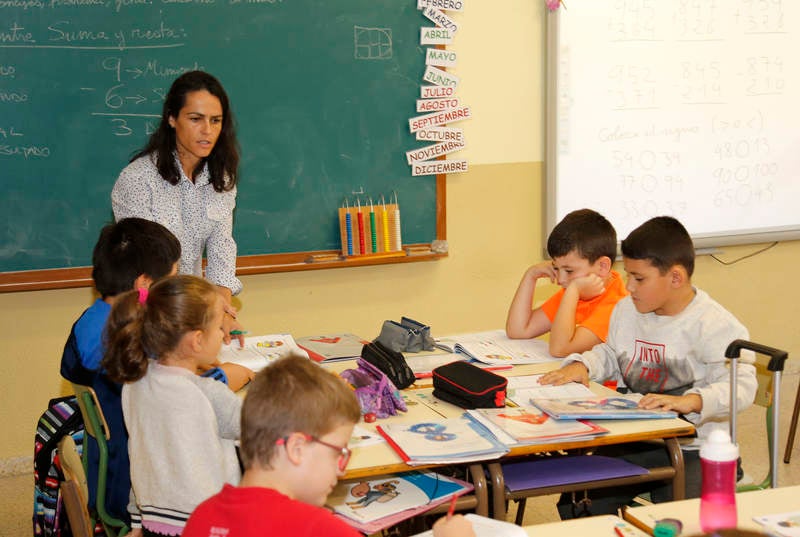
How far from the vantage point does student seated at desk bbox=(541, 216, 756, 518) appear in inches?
105

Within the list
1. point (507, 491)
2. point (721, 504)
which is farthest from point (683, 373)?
point (721, 504)

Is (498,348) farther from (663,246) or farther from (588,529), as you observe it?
(588,529)

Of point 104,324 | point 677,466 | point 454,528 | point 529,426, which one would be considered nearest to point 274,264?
point 104,324

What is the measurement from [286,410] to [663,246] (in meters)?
1.59

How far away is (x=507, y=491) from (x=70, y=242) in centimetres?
233

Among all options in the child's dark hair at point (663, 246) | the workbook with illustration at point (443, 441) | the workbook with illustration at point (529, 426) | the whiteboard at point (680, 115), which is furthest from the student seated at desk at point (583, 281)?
the whiteboard at point (680, 115)

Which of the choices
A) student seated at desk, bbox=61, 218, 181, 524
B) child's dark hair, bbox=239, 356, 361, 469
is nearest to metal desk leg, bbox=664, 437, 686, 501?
child's dark hair, bbox=239, 356, 361, 469

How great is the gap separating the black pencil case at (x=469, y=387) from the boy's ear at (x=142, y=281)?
861mm

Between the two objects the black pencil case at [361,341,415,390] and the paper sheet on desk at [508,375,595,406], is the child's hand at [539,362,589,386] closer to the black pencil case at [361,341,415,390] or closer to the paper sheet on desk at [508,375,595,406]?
the paper sheet on desk at [508,375,595,406]

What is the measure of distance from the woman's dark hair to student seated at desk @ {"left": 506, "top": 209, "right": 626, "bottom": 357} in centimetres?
119

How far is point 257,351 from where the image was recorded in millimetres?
3000

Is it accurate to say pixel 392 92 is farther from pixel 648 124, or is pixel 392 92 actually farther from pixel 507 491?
pixel 507 491

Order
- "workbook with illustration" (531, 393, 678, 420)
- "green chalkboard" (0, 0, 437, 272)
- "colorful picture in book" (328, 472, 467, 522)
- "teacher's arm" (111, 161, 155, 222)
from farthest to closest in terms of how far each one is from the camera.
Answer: "green chalkboard" (0, 0, 437, 272)
"teacher's arm" (111, 161, 155, 222)
"workbook with illustration" (531, 393, 678, 420)
"colorful picture in book" (328, 472, 467, 522)

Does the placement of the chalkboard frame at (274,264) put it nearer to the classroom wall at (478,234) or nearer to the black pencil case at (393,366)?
the classroom wall at (478,234)
